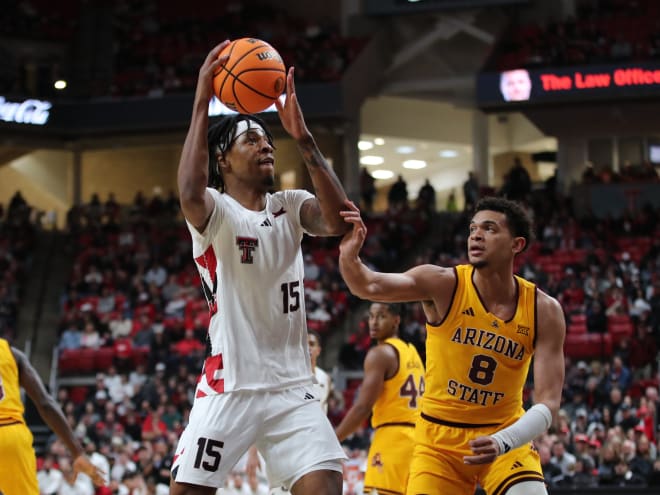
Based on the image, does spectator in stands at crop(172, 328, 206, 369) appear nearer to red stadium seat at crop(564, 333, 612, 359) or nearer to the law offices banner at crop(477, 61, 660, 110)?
red stadium seat at crop(564, 333, 612, 359)

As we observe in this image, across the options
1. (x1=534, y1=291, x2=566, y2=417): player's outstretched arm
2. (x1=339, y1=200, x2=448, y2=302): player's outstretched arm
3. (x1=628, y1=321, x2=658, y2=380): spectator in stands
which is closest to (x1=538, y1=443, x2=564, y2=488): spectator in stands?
(x1=628, y1=321, x2=658, y2=380): spectator in stands

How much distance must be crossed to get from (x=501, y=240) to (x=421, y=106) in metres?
26.4

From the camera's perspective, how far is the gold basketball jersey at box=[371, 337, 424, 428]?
8.33 m

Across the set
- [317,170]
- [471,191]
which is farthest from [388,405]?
[471,191]

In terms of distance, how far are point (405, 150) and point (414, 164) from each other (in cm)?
152

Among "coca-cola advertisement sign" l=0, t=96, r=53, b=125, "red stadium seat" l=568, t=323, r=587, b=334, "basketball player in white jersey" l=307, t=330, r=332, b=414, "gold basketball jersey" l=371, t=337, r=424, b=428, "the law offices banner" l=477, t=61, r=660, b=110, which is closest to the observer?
"gold basketball jersey" l=371, t=337, r=424, b=428

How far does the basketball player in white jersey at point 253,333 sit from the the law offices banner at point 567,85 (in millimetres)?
19862

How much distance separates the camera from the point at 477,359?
19.2 ft

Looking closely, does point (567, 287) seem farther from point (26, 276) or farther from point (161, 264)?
point (26, 276)

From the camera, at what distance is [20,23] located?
31.0 metres

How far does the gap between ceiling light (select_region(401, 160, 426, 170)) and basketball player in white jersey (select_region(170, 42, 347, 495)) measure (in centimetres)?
2935

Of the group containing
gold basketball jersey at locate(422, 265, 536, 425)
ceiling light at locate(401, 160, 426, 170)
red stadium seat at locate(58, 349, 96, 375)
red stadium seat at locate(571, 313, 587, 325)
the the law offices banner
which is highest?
the the law offices banner

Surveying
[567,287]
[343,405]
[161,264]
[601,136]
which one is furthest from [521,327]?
[601,136]

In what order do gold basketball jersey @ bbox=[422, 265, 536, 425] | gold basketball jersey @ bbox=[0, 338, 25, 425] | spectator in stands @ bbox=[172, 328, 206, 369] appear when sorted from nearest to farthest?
gold basketball jersey @ bbox=[422, 265, 536, 425] < gold basketball jersey @ bbox=[0, 338, 25, 425] < spectator in stands @ bbox=[172, 328, 206, 369]
